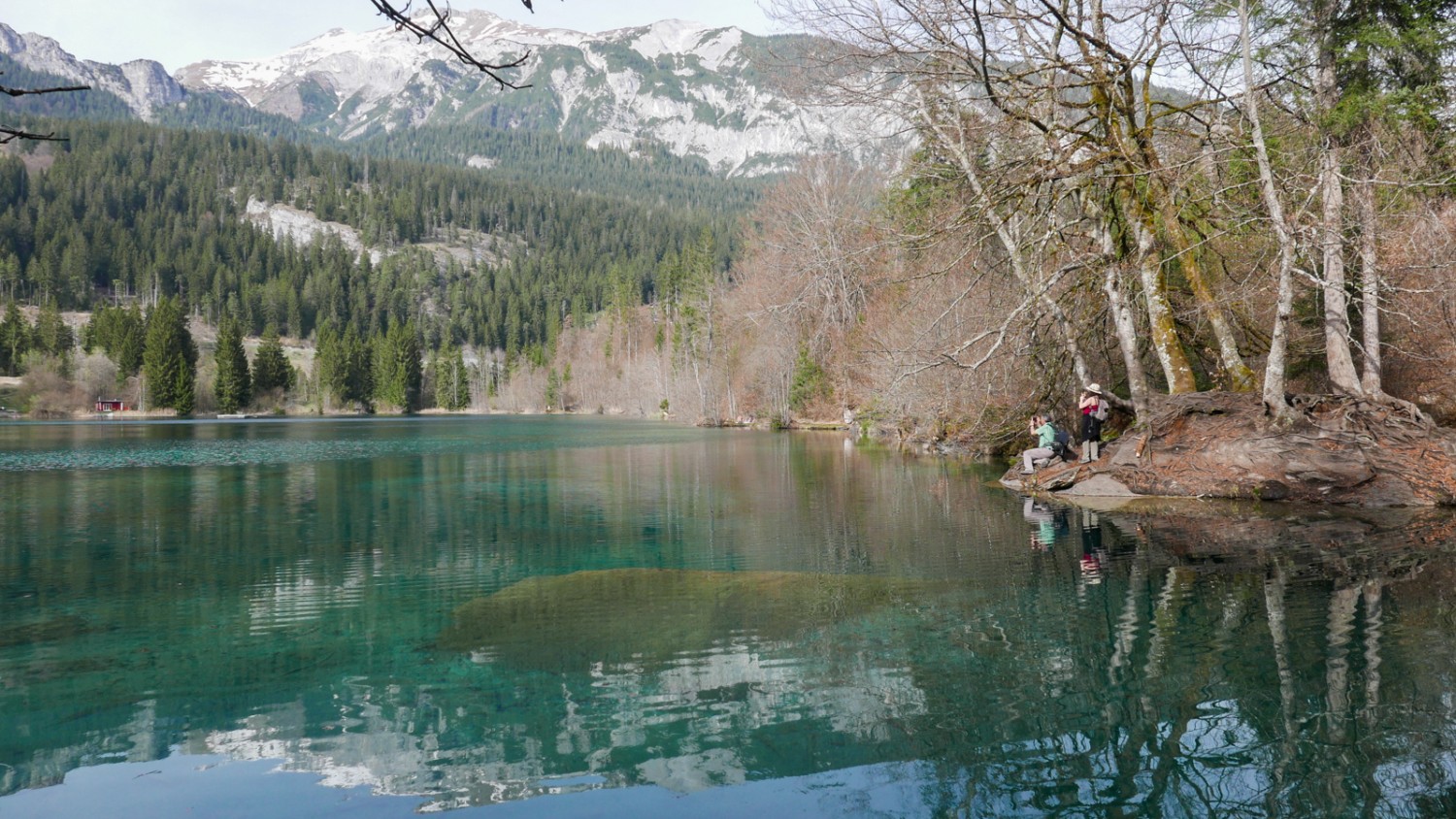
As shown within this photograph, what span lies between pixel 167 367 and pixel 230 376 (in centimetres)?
642

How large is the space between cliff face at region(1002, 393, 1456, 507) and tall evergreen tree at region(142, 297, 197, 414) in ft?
320

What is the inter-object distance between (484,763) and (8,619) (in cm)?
598

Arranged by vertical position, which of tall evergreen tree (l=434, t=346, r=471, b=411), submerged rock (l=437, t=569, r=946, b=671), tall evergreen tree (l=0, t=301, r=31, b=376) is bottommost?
submerged rock (l=437, t=569, r=946, b=671)

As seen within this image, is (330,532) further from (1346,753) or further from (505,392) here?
(505,392)

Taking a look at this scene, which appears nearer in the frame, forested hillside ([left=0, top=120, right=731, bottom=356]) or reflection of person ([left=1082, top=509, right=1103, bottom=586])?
reflection of person ([left=1082, top=509, right=1103, bottom=586])

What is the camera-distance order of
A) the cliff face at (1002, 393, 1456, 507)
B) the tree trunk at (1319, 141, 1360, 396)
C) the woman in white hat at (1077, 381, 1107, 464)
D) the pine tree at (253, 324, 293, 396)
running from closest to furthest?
the cliff face at (1002, 393, 1456, 507)
the tree trunk at (1319, 141, 1360, 396)
the woman in white hat at (1077, 381, 1107, 464)
the pine tree at (253, 324, 293, 396)

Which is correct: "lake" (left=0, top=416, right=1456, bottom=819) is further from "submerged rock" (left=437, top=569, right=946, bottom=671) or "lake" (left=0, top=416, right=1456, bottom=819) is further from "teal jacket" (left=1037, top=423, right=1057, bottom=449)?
"teal jacket" (left=1037, top=423, right=1057, bottom=449)

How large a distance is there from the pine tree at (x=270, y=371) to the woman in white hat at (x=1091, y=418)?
343 ft

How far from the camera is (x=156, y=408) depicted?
9112cm

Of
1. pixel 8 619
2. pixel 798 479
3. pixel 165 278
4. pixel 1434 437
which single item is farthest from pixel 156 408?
pixel 1434 437

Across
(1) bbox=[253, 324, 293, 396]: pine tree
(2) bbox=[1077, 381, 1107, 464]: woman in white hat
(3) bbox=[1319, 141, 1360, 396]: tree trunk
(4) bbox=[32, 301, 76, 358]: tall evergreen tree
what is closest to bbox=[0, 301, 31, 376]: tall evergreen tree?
(4) bbox=[32, 301, 76, 358]: tall evergreen tree

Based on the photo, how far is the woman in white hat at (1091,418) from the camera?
1656 centimetres

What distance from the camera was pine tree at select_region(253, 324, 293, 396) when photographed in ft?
338

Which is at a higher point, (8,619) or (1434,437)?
(1434,437)
